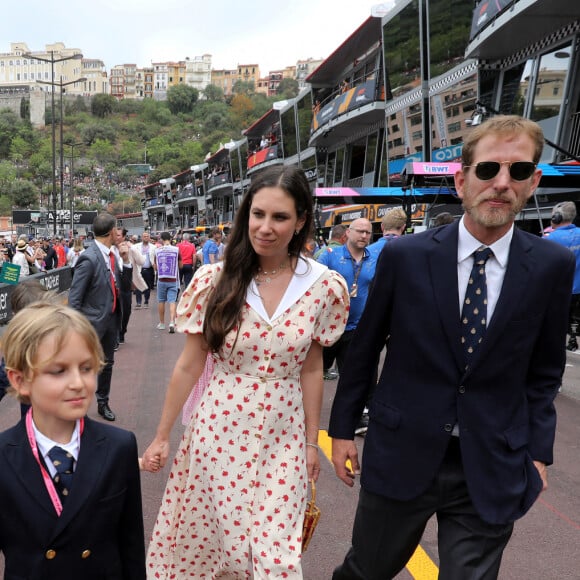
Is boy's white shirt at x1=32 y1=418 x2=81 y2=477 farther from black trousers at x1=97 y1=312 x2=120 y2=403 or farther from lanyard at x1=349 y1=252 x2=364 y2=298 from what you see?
lanyard at x1=349 y1=252 x2=364 y2=298

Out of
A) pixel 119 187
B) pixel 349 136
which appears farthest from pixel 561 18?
pixel 119 187

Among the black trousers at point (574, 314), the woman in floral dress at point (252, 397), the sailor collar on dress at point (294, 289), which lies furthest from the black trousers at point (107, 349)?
the black trousers at point (574, 314)

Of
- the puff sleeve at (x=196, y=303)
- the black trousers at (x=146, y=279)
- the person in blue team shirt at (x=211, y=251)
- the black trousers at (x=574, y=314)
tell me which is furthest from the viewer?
the black trousers at (x=146, y=279)

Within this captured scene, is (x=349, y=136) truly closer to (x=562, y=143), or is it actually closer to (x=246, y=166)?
(x=562, y=143)

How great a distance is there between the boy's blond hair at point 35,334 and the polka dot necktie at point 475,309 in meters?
1.18

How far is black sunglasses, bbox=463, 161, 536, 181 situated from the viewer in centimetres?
215

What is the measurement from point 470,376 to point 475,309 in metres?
0.22

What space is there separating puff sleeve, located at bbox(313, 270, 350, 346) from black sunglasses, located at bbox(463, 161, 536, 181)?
2.35 ft

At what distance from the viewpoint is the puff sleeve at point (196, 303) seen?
255 cm

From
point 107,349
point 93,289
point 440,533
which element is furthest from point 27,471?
point 107,349

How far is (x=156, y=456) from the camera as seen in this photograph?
2.58 m

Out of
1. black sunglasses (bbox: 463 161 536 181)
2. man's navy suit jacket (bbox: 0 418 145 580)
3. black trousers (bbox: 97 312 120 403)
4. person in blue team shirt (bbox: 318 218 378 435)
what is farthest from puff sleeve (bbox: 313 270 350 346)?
black trousers (bbox: 97 312 120 403)

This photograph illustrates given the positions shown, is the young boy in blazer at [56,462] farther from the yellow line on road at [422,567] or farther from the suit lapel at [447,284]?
the yellow line on road at [422,567]

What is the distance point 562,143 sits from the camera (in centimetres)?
1395
